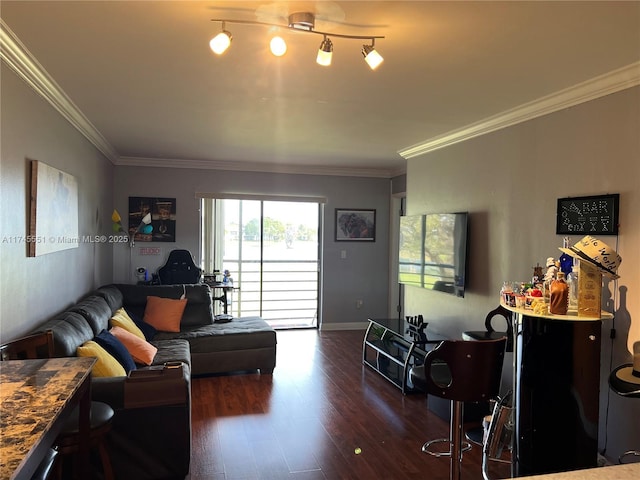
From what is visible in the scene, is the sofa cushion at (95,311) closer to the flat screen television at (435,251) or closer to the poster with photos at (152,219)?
the poster with photos at (152,219)

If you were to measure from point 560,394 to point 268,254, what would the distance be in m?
4.90

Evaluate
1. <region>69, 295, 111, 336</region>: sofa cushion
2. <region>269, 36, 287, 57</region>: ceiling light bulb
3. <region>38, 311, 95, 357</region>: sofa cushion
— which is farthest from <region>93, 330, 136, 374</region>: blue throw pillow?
<region>269, 36, 287, 57</region>: ceiling light bulb

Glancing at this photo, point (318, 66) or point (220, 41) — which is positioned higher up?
point (318, 66)

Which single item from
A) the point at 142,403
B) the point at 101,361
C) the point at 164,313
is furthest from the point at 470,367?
the point at 164,313

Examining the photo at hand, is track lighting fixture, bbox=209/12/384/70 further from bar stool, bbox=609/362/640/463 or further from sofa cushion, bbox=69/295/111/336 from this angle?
sofa cushion, bbox=69/295/111/336

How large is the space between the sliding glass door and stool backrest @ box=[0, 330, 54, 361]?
3987 millimetres

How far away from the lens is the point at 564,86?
288 centimetres

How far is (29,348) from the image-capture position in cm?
226

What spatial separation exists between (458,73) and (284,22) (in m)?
1.16

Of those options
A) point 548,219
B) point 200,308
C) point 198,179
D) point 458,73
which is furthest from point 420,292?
point 198,179

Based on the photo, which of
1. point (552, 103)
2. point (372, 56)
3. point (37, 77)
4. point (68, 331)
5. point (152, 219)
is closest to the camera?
point (372, 56)

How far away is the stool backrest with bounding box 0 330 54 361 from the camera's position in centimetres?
214

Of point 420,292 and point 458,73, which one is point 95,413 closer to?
point 458,73

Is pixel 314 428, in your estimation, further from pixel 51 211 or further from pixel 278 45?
pixel 278 45
